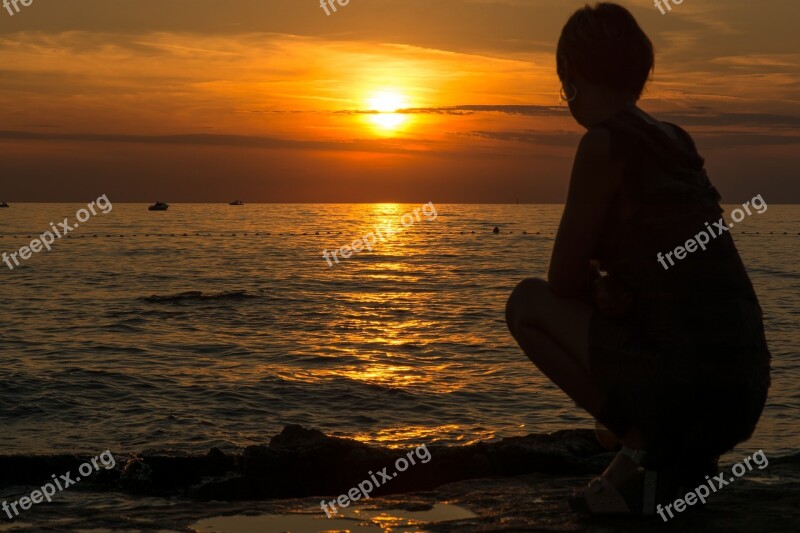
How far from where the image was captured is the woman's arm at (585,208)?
327cm

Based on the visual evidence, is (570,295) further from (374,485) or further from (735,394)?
(374,485)

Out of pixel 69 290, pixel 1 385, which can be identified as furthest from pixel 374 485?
pixel 69 290

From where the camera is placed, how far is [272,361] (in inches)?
652

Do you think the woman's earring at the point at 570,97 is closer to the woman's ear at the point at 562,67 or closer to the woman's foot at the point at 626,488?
the woman's ear at the point at 562,67

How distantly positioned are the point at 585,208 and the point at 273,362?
13579 millimetres

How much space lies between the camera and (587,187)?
3.29m

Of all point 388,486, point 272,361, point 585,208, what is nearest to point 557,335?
point 585,208

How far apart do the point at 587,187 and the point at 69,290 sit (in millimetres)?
30988

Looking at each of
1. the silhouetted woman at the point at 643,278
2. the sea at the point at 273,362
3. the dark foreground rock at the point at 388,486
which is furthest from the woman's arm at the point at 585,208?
the sea at the point at 273,362

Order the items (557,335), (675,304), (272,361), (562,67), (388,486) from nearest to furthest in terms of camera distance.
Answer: (675,304) < (562,67) < (557,335) < (388,486) < (272,361)

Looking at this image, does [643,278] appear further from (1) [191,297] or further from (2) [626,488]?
(1) [191,297]

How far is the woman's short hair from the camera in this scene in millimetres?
3344

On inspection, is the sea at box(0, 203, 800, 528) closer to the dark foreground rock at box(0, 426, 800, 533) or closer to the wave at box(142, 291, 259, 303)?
the wave at box(142, 291, 259, 303)

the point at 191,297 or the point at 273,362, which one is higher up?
the point at 191,297
